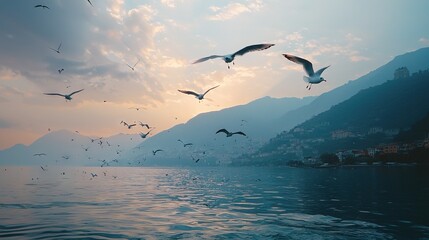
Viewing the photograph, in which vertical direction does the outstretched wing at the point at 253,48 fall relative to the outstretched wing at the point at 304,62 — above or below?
above

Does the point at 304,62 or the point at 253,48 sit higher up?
the point at 253,48

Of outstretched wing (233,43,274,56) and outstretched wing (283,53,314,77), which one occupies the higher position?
outstretched wing (233,43,274,56)

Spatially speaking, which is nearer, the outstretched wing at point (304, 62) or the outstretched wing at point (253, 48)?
the outstretched wing at point (304, 62)

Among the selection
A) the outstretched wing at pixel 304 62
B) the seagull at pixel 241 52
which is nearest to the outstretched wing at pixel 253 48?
the seagull at pixel 241 52

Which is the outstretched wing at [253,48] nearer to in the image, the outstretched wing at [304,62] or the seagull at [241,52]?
the seagull at [241,52]

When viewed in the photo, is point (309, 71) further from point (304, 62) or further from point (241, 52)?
point (241, 52)

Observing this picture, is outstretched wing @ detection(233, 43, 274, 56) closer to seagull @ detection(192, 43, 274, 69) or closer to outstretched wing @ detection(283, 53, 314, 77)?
seagull @ detection(192, 43, 274, 69)

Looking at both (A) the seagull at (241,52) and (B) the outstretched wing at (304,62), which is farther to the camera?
(A) the seagull at (241,52)

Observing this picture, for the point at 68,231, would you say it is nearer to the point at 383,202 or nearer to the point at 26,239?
the point at 26,239

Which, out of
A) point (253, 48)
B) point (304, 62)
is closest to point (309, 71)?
point (304, 62)

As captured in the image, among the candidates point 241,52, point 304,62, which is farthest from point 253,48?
point 304,62

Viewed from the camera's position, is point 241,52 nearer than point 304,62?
No

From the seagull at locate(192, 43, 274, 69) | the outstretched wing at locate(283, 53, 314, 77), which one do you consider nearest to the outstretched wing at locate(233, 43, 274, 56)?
the seagull at locate(192, 43, 274, 69)

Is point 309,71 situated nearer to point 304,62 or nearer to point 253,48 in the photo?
point 304,62
